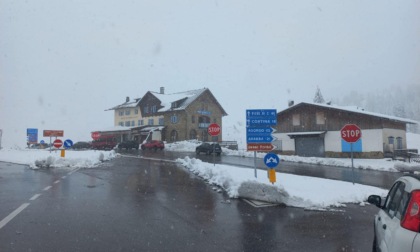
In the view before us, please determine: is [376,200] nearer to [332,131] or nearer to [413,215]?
[413,215]

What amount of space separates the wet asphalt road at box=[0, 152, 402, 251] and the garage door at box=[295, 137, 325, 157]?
89.3ft

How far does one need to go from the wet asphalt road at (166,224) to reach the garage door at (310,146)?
1072 inches

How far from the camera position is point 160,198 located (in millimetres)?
10320

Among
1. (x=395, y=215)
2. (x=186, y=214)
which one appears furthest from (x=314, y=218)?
(x=395, y=215)

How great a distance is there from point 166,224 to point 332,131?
103ft

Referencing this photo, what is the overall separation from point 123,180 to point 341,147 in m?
26.2

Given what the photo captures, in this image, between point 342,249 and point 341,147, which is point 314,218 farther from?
point 341,147

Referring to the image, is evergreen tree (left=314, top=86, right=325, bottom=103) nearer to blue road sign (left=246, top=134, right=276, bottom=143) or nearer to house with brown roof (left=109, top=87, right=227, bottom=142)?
house with brown roof (left=109, top=87, right=227, bottom=142)

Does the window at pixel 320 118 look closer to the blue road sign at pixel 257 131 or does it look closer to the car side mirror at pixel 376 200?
the blue road sign at pixel 257 131

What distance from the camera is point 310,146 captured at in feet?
120

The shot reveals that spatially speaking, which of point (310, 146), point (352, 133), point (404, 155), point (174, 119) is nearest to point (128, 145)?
point (174, 119)

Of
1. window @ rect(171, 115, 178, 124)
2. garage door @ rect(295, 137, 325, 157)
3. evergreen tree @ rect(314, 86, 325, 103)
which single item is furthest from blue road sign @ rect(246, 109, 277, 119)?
evergreen tree @ rect(314, 86, 325, 103)

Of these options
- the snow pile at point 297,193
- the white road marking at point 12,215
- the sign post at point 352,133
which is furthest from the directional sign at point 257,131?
the white road marking at point 12,215

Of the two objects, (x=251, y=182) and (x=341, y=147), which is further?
(x=341, y=147)
